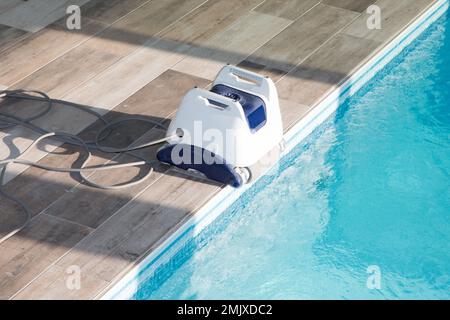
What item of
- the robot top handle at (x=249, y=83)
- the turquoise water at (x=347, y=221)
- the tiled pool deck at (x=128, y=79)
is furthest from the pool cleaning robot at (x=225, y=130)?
the turquoise water at (x=347, y=221)

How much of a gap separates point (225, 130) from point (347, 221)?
28.5 inches

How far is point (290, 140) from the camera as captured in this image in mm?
4801

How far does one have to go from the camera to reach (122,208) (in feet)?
13.9

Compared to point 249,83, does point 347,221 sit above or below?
below

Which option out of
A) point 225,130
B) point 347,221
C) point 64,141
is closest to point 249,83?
point 225,130

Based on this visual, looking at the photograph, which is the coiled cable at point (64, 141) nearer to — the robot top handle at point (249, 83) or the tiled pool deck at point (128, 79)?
the tiled pool deck at point (128, 79)

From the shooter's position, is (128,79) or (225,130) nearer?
(225,130)

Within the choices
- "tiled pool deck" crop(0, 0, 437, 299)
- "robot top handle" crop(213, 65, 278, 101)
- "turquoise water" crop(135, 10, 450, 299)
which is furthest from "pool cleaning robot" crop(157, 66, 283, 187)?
"turquoise water" crop(135, 10, 450, 299)

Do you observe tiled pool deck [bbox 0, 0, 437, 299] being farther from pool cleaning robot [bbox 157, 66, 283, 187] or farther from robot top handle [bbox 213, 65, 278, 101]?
robot top handle [bbox 213, 65, 278, 101]

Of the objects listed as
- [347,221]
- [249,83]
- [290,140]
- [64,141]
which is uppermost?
[249,83]

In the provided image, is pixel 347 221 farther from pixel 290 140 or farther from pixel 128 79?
pixel 128 79

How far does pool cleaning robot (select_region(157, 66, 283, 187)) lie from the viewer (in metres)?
4.27

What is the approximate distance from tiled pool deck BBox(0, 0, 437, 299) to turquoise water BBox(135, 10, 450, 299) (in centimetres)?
21
